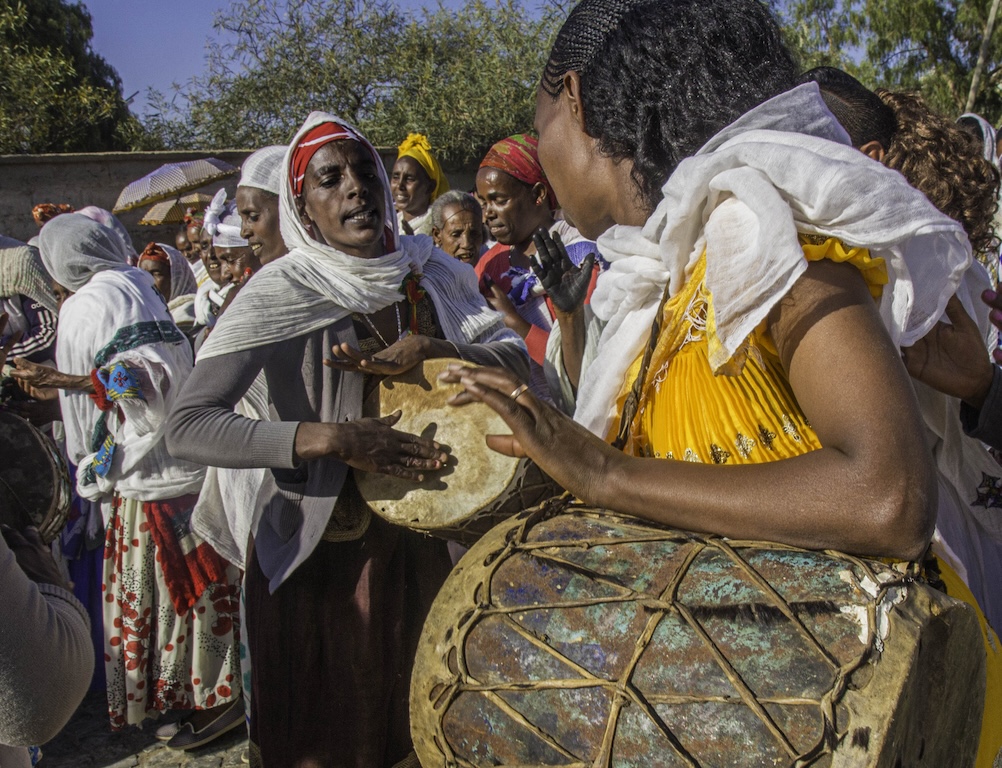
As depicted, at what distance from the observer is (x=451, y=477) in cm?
254

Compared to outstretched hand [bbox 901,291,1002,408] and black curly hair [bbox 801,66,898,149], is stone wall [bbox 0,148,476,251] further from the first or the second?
outstretched hand [bbox 901,291,1002,408]

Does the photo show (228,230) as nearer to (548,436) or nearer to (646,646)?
(548,436)

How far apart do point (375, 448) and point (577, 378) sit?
71 cm

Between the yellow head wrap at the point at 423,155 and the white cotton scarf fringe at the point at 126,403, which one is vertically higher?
the yellow head wrap at the point at 423,155

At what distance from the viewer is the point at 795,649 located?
1.12 meters

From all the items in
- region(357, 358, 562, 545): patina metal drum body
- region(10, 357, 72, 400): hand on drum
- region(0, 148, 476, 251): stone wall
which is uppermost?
region(0, 148, 476, 251): stone wall

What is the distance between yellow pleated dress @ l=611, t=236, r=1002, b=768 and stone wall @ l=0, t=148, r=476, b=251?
9.64 metres

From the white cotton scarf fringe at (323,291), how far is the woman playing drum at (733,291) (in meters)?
1.48

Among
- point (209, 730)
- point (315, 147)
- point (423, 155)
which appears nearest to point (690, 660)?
point (315, 147)

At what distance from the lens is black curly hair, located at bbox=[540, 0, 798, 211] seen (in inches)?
56.0

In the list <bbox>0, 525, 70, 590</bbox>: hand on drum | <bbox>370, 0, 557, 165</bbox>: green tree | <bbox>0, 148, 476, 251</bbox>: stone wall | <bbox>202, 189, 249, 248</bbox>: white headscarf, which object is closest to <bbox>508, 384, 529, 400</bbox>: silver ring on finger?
<bbox>0, 525, 70, 590</bbox>: hand on drum

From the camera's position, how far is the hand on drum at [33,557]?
69.6 inches

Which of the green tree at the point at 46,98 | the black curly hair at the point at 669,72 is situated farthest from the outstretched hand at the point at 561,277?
the green tree at the point at 46,98

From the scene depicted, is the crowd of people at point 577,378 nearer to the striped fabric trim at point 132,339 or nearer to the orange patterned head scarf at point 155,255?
the striped fabric trim at point 132,339
